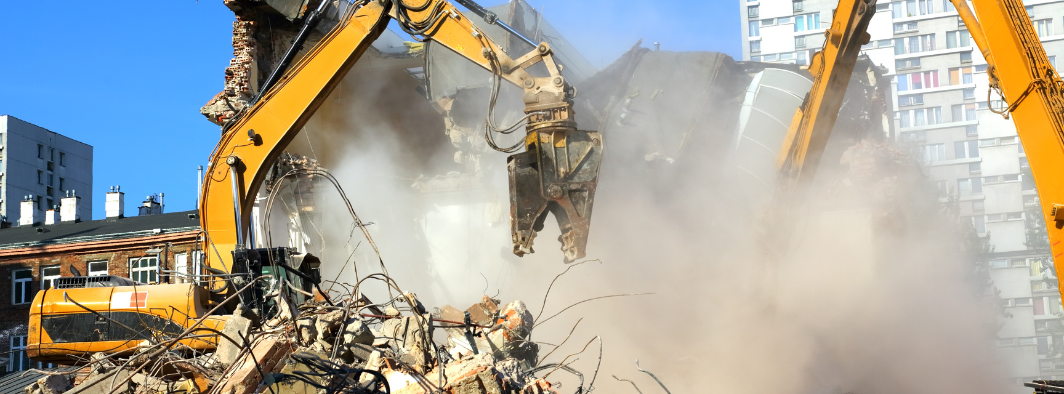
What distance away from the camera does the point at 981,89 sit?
1916 inches

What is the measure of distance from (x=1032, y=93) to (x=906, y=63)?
49.1 metres

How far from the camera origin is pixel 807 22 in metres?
53.7

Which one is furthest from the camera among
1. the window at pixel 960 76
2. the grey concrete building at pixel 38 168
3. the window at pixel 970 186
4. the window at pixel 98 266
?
the grey concrete building at pixel 38 168

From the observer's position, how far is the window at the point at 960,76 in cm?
4922

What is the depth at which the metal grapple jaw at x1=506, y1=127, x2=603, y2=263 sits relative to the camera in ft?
22.6

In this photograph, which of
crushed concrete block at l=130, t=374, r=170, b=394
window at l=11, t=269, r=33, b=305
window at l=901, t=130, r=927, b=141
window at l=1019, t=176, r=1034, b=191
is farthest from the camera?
window at l=901, t=130, r=927, b=141

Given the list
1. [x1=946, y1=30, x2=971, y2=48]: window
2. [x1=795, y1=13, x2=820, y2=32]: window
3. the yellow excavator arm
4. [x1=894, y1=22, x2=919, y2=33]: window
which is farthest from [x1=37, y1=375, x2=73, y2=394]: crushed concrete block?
[x1=946, y1=30, x2=971, y2=48]: window

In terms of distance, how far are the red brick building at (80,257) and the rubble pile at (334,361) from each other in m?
17.3

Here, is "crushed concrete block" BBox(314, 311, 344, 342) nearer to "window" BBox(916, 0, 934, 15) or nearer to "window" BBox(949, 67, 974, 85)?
"window" BBox(949, 67, 974, 85)

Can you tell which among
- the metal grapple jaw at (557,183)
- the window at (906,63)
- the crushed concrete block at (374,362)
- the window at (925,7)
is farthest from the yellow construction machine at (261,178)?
the window at (925,7)

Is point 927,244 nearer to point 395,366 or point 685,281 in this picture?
point 685,281

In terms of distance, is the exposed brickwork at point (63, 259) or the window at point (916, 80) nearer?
the exposed brickwork at point (63, 259)

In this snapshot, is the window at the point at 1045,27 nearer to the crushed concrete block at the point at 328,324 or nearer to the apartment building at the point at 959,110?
the apartment building at the point at 959,110

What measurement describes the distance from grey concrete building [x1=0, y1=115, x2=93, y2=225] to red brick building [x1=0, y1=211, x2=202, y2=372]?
97.5 ft
